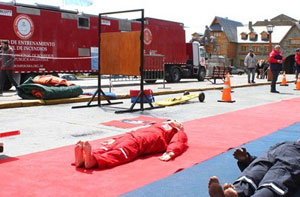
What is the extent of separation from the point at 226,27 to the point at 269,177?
70888 mm

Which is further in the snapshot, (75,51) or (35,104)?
(75,51)

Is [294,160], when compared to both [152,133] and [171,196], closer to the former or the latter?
[171,196]

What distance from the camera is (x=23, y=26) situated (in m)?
15.4

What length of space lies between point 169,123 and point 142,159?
29.9 inches

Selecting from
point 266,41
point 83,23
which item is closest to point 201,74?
point 83,23

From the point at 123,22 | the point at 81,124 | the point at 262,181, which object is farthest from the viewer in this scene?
the point at 123,22

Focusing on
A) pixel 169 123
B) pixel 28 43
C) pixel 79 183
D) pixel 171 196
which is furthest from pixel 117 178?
pixel 28 43

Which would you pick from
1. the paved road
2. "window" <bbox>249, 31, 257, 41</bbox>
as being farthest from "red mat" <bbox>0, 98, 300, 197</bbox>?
"window" <bbox>249, 31, 257, 41</bbox>

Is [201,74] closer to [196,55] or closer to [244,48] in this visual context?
[196,55]

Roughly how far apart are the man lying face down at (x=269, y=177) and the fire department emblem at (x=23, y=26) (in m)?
13.6

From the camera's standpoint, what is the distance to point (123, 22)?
19797 millimetres

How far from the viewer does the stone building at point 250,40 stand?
6512 centimetres

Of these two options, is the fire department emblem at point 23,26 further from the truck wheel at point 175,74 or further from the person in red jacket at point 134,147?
the person in red jacket at point 134,147

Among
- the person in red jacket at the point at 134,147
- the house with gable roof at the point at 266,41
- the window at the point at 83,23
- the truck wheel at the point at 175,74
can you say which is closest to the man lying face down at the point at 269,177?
the person in red jacket at the point at 134,147
